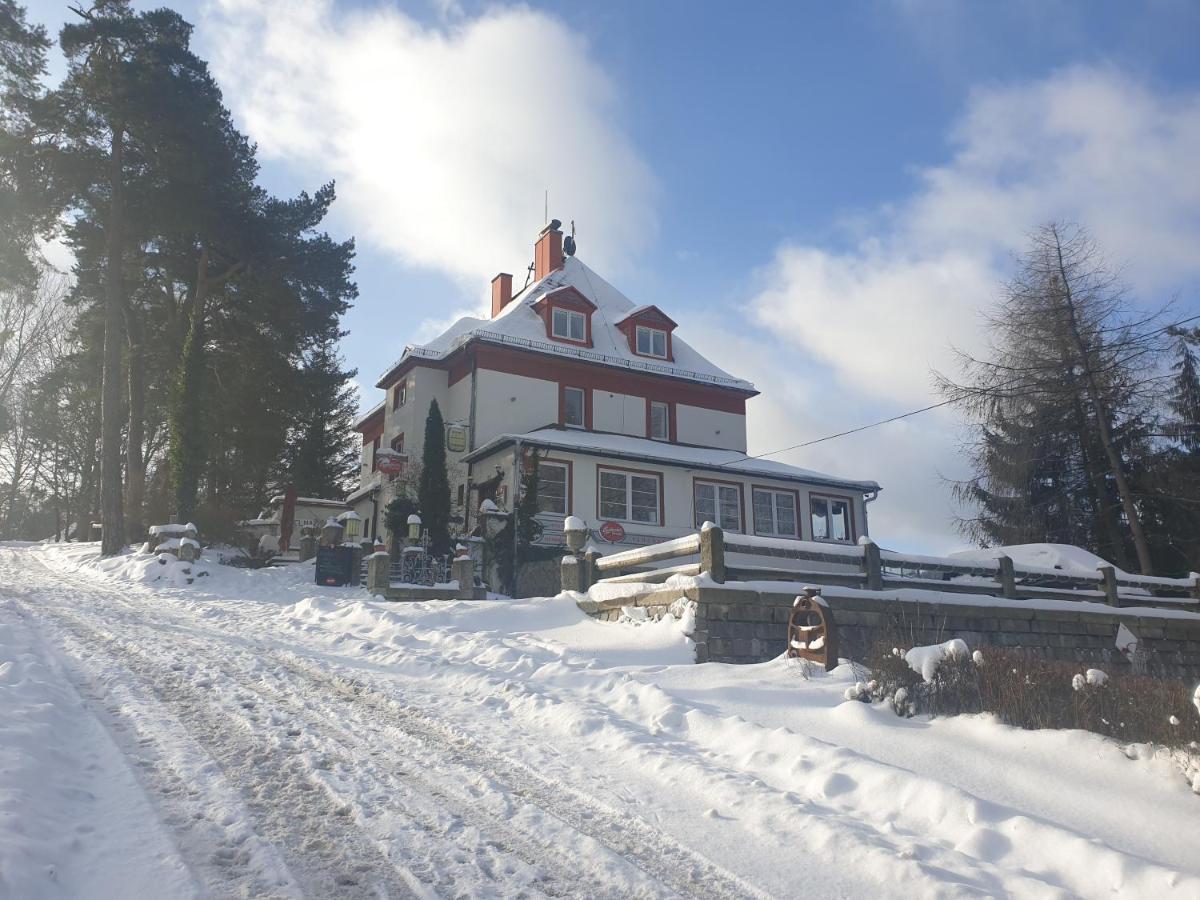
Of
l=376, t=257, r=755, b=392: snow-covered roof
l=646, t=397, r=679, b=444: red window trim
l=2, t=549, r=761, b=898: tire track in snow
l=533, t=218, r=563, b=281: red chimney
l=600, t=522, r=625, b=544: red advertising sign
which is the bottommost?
l=2, t=549, r=761, b=898: tire track in snow

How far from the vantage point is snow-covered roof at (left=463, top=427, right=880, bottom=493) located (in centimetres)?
2414

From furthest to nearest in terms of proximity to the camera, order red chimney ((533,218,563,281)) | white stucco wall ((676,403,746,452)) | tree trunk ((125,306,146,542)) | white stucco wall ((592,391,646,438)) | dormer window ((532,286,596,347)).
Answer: red chimney ((533,218,563,281)), white stucco wall ((676,403,746,452)), dormer window ((532,286,596,347)), white stucco wall ((592,391,646,438)), tree trunk ((125,306,146,542))

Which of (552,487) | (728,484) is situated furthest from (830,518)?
(552,487)

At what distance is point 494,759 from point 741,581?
602 centimetres

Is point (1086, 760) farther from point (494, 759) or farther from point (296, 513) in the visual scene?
point (296, 513)

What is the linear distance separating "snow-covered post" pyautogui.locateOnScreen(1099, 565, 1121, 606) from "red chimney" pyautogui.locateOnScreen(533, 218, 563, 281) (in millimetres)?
22194

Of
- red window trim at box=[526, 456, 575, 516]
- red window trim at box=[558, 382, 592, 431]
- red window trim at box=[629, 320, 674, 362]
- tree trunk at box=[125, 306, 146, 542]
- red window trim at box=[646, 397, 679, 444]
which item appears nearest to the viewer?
red window trim at box=[526, 456, 575, 516]

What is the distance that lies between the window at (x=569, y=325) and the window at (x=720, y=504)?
706cm

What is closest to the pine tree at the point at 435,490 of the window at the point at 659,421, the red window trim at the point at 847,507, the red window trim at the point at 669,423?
the red window trim at the point at 669,423

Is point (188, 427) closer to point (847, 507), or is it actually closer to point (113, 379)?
point (113, 379)

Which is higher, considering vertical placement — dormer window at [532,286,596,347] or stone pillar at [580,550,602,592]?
dormer window at [532,286,596,347]

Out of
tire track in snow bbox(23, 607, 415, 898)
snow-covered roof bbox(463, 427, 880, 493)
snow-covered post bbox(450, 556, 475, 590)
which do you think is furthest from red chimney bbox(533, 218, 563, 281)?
tire track in snow bbox(23, 607, 415, 898)

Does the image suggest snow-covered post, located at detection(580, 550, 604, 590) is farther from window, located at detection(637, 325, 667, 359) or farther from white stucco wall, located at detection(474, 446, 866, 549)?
window, located at detection(637, 325, 667, 359)

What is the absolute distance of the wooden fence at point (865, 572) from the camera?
11.7 m
